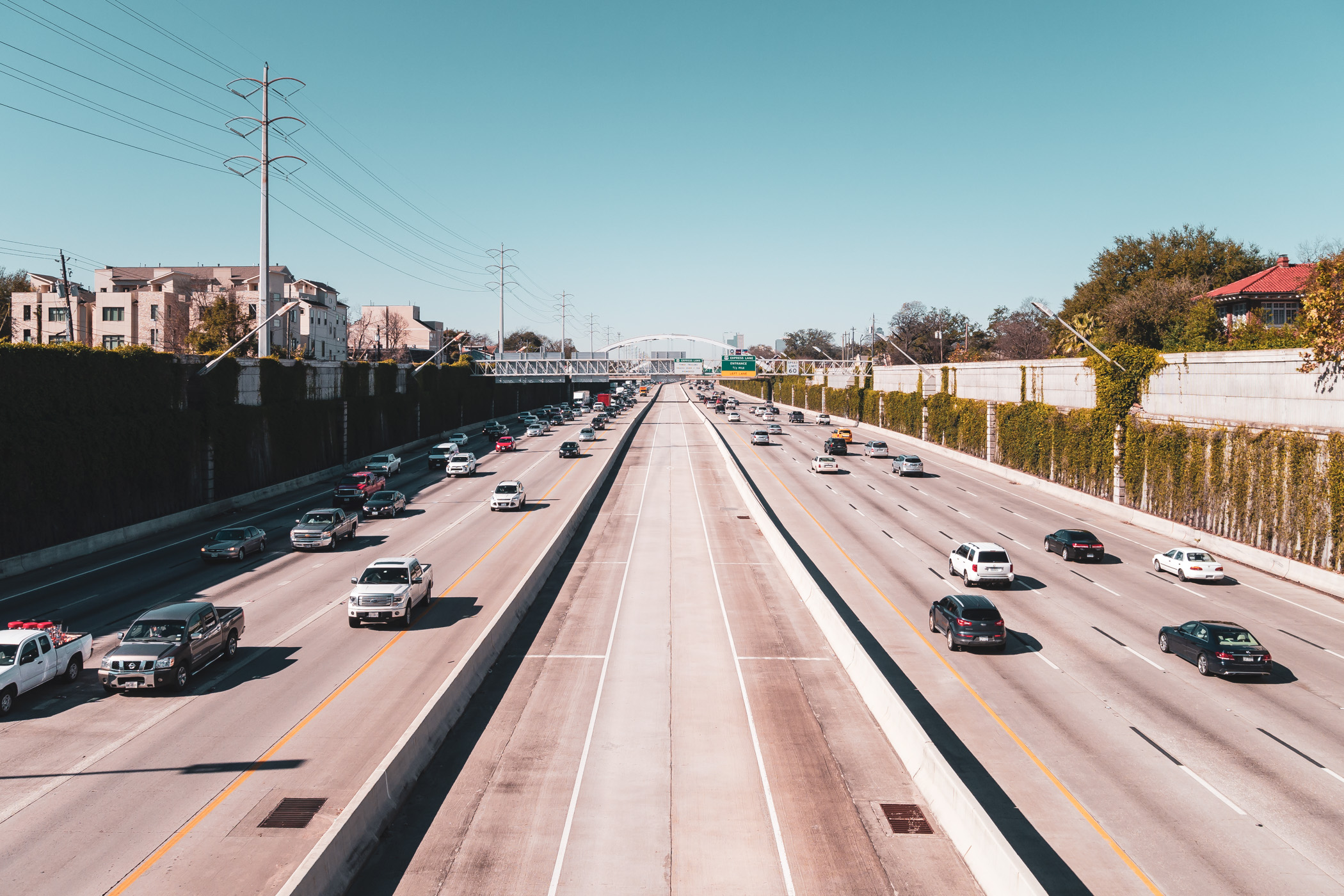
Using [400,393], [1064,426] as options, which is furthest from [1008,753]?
[400,393]

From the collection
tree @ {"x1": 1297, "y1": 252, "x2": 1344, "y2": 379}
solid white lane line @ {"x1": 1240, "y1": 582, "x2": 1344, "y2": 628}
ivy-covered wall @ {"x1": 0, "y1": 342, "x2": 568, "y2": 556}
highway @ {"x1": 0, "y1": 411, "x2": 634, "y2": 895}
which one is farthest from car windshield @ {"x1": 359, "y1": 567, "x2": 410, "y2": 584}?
tree @ {"x1": 1297, "y1": 252, "x2": 1344, "y2": 379}

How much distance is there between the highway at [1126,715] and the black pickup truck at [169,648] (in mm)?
18481

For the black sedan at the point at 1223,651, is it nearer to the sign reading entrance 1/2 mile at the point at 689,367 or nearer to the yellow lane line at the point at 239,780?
the yellow lane line at the point at 239,780

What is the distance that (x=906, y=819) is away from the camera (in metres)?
15.4

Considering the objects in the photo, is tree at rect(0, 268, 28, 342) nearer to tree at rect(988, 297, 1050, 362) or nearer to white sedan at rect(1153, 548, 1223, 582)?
white sedan at rect(1153, 548, 1223, 582)

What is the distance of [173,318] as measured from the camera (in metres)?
109

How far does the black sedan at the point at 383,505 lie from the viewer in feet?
A: 162

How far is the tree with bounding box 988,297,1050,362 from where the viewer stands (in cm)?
15988

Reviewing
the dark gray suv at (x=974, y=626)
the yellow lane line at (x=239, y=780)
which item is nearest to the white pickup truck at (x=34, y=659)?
the yellow lane line at (x=239, y=780)

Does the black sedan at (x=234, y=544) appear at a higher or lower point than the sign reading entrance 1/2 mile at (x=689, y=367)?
lower

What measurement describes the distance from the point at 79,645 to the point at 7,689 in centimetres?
271

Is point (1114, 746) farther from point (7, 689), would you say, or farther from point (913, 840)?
point (7, 689)

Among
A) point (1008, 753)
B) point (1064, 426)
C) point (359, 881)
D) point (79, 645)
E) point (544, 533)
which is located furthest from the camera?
point (1064, 426)

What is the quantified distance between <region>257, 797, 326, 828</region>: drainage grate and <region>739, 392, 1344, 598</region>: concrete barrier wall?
36223mm
